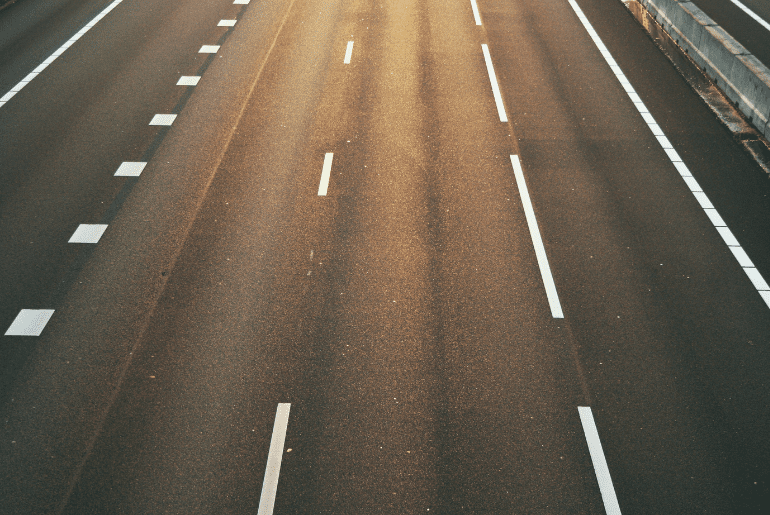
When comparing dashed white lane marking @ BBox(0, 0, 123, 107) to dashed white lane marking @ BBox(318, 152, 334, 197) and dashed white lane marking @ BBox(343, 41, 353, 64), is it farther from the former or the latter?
dashed white lane marking @ BBox(318, 152, 334, 197)

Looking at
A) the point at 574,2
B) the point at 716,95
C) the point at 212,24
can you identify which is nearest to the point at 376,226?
the point at 716,95

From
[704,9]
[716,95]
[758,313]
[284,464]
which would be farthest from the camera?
[704,9]

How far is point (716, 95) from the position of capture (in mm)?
12789

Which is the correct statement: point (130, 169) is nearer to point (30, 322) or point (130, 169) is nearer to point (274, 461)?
point (30, 322)

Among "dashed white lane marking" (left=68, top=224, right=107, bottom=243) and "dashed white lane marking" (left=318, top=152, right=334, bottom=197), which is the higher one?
"dashed white lane marking" (left=318, top=152, right=334, bottom=197)

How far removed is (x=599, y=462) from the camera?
6.41 m

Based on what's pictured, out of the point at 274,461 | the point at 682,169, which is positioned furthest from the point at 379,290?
the point at 682,169

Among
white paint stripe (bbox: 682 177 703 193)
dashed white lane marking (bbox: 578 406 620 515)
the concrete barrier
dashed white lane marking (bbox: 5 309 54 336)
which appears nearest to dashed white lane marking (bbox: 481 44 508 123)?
white paint stripe (bbox: 682 177 703 193)

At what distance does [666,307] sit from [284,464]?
5.48m

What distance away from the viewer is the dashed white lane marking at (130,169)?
423 inches

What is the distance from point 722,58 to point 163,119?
1199 centimetres

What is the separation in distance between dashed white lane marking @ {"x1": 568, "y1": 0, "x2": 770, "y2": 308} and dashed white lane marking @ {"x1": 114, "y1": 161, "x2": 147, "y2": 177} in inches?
385

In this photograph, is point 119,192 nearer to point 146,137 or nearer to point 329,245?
point 146,137

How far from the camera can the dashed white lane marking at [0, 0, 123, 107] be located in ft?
44.1
